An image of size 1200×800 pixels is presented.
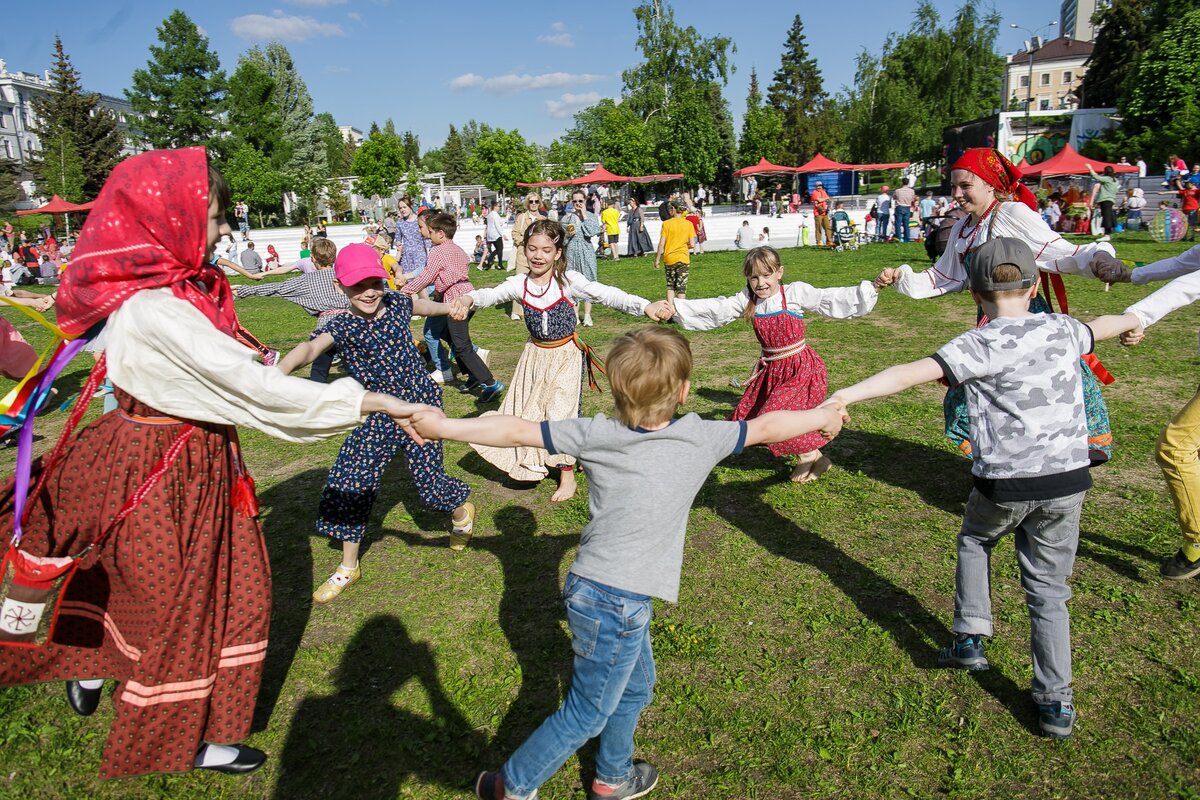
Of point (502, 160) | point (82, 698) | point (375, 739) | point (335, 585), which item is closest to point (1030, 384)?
point (375, 739)

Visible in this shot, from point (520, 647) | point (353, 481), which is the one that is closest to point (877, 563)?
point (520, 647)

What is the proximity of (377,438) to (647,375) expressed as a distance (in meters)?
2.46

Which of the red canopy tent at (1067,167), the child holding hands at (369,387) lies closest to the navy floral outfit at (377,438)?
the child holding hands at (369,387)

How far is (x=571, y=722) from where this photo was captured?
243 centimetres

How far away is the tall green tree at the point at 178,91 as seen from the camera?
6125 centimetres

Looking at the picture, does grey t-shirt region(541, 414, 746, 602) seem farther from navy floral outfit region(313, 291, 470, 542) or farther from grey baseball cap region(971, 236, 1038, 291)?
navy floral outfit region(313, 291, 470, 542)

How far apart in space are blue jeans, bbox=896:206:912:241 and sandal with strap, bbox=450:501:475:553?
2299 centimetres

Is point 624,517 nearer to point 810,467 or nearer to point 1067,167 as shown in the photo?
point 810,467

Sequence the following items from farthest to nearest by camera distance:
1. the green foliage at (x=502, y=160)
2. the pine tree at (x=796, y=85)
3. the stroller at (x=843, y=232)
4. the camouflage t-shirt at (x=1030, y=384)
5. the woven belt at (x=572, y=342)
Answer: the pine tree at (x=796, y=85) < the green foliage at (x=502, y=160) < the stroller at (x=843, y=232) < the woven belt at (x=572, y=342) < the camouflage t-shirt at (x=1030, y=384)

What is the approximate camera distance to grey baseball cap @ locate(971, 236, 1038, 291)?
9.64 ft

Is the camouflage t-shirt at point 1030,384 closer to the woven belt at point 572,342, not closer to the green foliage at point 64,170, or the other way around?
the woven belt at point 572,342

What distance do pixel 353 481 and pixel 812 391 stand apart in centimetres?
319

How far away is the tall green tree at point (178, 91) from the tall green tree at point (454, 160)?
4670cm

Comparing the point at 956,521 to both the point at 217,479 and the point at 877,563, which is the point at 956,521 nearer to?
the point at 877,563
